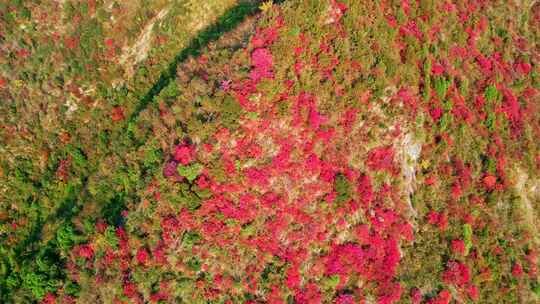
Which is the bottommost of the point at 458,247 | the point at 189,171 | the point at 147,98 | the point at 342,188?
the point at 458,247

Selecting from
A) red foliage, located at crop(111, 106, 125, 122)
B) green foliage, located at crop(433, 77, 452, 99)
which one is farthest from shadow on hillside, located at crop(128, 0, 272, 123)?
green foliage, located at crop(433, 77, 452, 99)

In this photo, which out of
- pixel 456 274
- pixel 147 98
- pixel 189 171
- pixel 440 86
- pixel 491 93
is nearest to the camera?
pixel 189 171

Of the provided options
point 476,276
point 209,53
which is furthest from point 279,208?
point 476,276

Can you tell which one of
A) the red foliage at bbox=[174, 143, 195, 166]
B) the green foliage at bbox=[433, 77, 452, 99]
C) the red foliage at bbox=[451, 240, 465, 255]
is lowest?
the red foliage at bbox=[451, 240, 465, 255]

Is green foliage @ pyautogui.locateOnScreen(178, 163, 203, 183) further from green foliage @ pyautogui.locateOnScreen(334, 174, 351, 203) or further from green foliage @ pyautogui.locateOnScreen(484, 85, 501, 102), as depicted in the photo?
green foliage @ pyautogui.locateOnScreen(484, 85, 501, 102)

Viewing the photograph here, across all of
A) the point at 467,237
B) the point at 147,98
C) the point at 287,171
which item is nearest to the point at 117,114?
the point at 147,98

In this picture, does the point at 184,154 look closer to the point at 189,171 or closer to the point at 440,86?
the point at 189,171

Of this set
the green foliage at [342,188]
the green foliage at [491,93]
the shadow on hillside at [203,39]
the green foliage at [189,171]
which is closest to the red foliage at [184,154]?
the green foliage at [189,171]

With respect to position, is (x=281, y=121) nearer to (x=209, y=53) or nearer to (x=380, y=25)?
Answer: (x=209, y=53)
